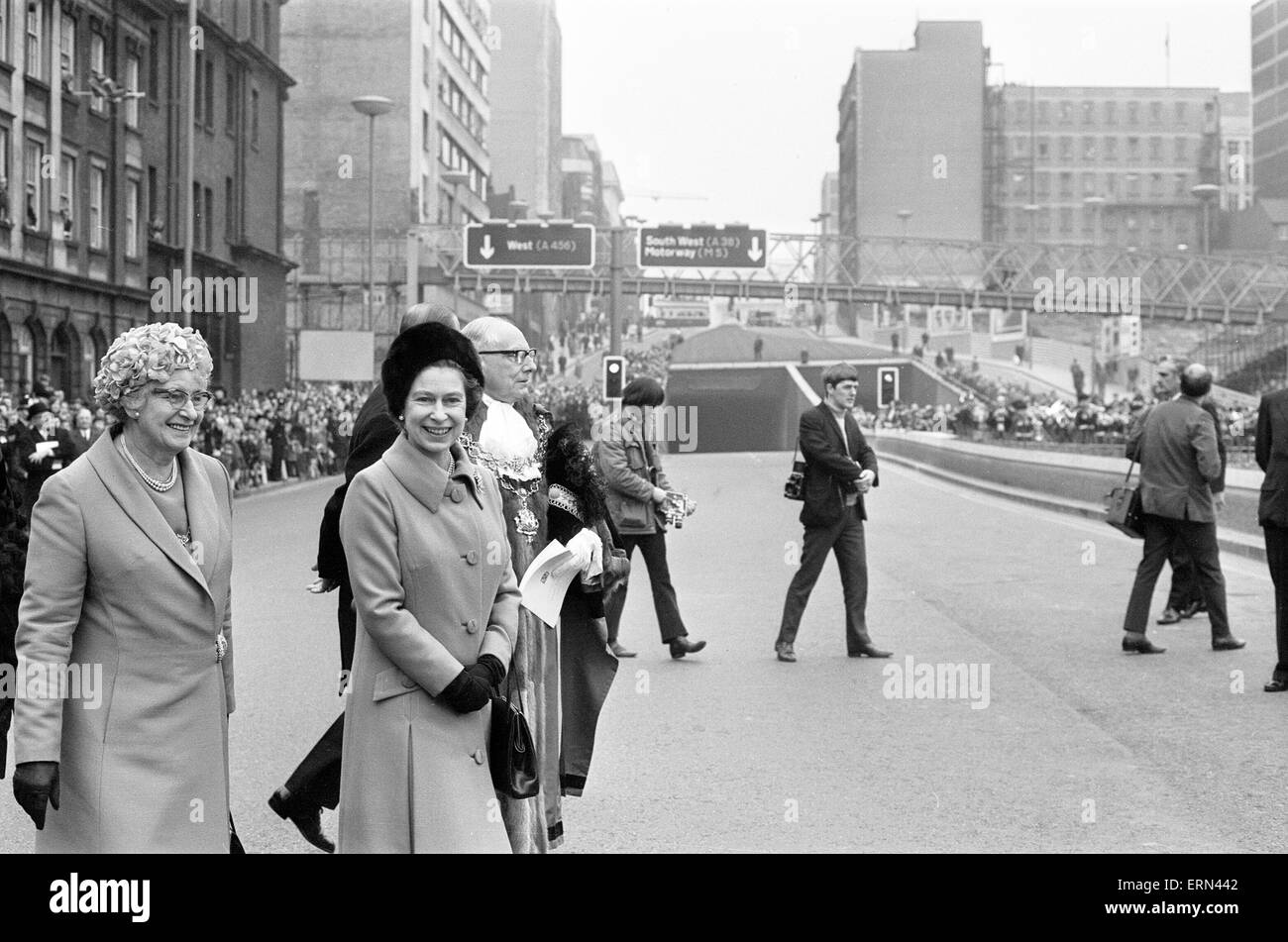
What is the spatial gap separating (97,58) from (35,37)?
425 cm

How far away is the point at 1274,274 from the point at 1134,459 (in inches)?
3000

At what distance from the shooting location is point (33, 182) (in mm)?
35156

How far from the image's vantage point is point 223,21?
50.2m

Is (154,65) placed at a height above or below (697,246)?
above

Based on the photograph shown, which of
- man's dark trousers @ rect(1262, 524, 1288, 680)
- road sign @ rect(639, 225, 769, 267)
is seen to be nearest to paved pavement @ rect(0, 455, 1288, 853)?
A: man's dark trousers @ rect(1262, 524, 1288, 680)

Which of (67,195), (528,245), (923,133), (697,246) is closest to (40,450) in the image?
(67,195)

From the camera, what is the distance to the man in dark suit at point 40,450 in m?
14.0

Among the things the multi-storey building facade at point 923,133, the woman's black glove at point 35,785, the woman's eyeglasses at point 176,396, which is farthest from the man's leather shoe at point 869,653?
the multi-storey building facade at point 923,133

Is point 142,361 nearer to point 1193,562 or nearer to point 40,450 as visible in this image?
point 1193,562

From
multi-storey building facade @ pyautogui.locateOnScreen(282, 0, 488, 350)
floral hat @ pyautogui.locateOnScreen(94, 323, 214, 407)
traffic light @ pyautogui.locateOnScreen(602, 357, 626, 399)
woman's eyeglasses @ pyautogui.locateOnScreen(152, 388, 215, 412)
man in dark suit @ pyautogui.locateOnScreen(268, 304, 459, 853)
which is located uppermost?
multi-storey building facade @ pyautogui.locateOnScreen(282, 0, 488, 350)

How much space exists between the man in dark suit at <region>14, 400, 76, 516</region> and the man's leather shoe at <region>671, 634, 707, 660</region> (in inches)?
200

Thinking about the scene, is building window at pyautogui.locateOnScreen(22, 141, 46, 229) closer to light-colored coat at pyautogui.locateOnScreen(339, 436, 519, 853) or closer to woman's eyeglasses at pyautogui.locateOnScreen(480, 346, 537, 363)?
woman's eyeglasses at pyautogui.locateOnScreen(480, 346, 537, 363)

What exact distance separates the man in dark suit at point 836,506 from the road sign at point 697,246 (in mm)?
37671

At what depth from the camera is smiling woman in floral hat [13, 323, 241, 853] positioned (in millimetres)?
4090
